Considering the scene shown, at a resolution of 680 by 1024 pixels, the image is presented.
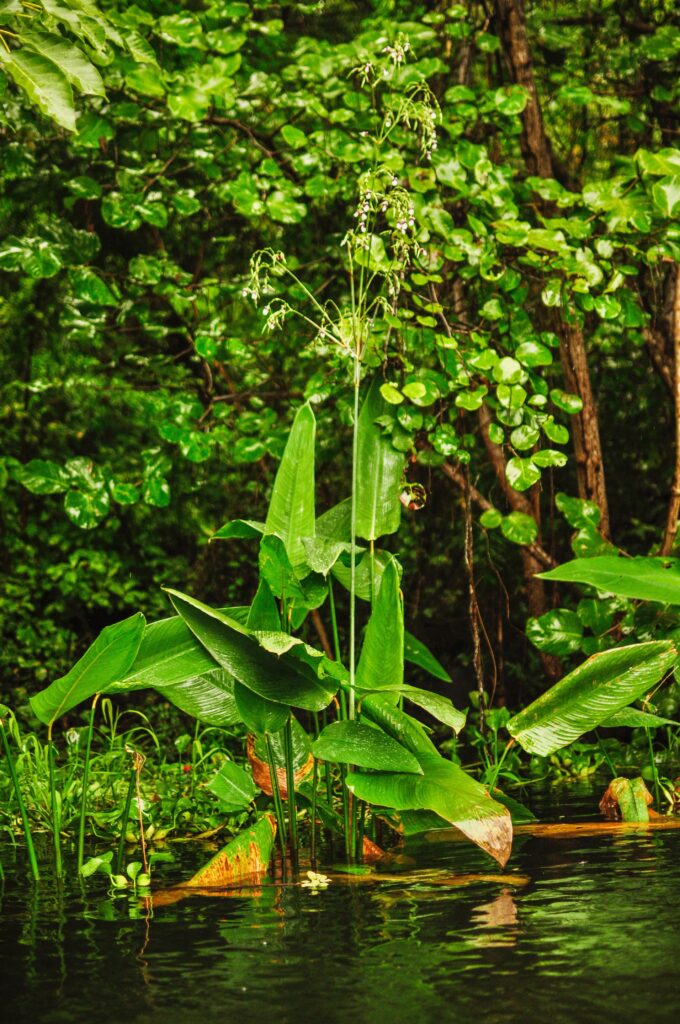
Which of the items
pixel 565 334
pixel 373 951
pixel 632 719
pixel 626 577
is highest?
pixel 565 334

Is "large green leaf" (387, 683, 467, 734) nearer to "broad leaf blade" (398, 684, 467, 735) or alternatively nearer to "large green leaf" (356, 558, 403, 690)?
"broad leaf blade" (398, 684, 467, 735)

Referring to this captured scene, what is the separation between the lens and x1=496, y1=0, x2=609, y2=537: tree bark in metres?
3.97

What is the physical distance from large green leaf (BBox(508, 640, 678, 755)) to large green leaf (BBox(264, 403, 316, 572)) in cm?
65

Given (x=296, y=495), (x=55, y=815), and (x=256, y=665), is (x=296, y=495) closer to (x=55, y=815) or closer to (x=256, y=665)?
(x=256, y=665)

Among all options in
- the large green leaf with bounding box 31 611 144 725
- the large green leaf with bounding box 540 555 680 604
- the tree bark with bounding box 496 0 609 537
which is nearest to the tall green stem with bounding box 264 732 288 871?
the large green leaf with bounding box 31 611 144 725

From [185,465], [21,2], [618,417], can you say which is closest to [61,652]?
[185,465]

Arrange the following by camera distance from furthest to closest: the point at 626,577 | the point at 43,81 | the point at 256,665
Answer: the point at 626,577, the point at 256,665, the point at 43,81

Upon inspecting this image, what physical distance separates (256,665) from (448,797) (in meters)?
0.49

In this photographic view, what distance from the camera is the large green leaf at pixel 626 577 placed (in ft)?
8.43

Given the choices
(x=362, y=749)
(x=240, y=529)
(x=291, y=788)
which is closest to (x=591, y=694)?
(x=362, y=749)

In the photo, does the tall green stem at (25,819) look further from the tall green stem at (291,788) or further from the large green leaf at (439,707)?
the large green leaf at (439,707)

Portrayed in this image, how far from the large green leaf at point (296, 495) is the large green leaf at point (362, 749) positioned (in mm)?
443

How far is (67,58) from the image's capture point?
2191 mm

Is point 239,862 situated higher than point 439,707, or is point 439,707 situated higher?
point 439,707
